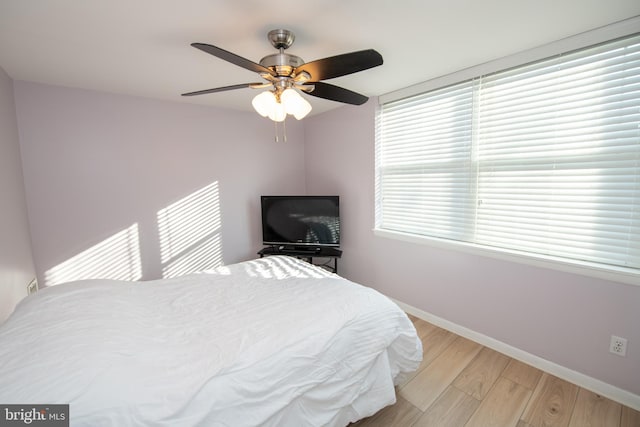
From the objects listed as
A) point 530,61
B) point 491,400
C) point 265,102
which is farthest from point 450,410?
point 530,61

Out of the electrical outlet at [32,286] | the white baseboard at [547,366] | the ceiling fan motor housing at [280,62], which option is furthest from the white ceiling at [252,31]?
the white baseboard at [547,366]

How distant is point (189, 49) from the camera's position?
5.73 feet

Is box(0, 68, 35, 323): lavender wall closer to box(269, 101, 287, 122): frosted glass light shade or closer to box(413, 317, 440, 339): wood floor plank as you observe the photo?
box(269, 101, 287, 122): frosted glass light shade

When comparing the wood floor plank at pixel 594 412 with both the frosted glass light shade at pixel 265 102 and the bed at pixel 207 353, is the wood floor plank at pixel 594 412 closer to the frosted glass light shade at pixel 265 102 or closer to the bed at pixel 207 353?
the bed at pixel 207 353

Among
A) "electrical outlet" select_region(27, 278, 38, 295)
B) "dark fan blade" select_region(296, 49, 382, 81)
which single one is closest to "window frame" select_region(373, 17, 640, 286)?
"dark fan blade" select_region(296, 49, 382, 81)

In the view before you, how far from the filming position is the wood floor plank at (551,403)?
5.06 ft

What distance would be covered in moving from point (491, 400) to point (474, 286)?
84 centimetres

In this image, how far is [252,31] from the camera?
1553mm

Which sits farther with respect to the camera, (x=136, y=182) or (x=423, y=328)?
(x=136, y=182)

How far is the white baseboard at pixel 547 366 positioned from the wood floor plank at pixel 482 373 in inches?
2.7

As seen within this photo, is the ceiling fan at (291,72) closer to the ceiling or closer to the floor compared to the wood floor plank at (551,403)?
closer to the ceiling

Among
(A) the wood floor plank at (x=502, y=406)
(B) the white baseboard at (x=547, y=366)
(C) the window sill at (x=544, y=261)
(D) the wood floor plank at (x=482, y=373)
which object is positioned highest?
(C) the window sill at (x=544, y=261)

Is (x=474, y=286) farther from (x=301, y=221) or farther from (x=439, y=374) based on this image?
(x=301, y=221)

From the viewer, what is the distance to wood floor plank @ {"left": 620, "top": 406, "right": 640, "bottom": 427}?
1500mm
